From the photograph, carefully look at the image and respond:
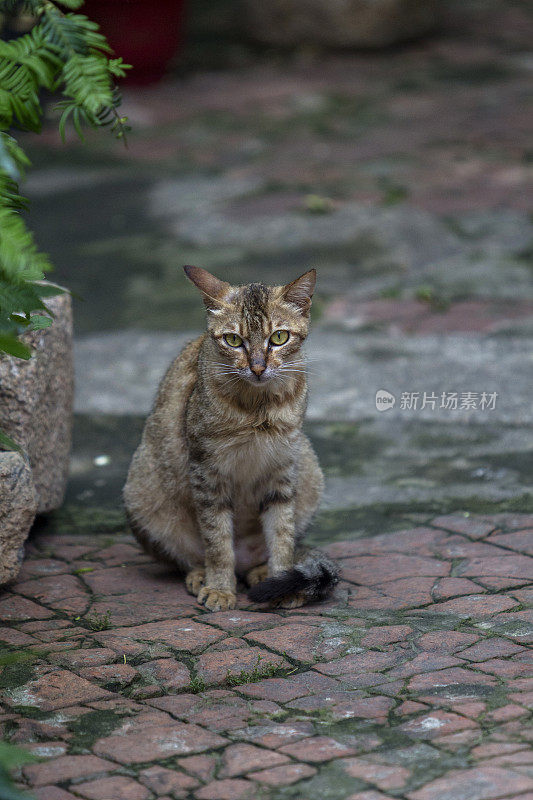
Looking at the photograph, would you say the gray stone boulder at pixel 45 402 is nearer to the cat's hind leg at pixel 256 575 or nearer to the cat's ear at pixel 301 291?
the cat's hind leg at pixel 256 575

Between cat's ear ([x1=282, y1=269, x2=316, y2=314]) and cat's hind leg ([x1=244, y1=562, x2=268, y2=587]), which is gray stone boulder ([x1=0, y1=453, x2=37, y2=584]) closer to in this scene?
cat's hind leg ([x1=244, y1=562, x2=268, y2=587])

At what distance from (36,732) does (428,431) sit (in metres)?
3.57

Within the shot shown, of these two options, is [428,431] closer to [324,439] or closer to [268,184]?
[324,439]

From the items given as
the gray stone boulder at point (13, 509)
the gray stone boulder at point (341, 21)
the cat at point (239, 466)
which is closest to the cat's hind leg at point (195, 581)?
the cat at point (239, 466)

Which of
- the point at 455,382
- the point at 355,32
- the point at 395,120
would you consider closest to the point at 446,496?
the point at 455,382

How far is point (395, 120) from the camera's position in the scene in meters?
11.2

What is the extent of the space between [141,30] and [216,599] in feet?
30.1

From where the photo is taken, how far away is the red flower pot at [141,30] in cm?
1141

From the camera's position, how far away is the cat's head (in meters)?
4.02

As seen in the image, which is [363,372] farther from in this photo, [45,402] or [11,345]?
[11,345]

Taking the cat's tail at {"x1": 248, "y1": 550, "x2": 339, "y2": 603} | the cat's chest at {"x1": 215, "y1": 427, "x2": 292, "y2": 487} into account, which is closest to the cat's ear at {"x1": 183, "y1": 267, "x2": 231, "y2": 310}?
the cat's chest at {"x1": 215, "y1": 427, "x2": 292, "y2": 487}

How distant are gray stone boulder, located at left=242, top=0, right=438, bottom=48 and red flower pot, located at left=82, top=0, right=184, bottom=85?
1.58 m

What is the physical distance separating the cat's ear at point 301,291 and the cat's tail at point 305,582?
1062 millimetres

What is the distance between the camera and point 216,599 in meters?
4.20
